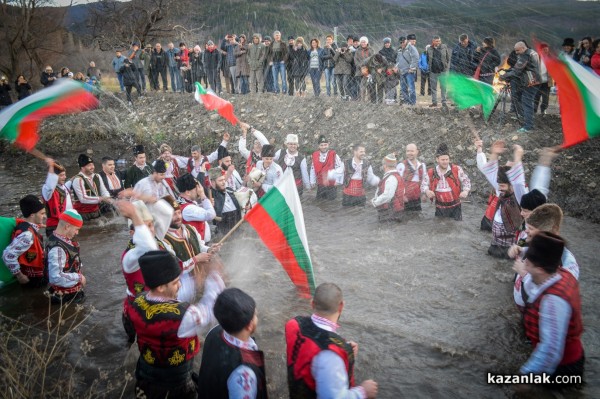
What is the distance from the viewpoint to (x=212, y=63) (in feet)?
53.6

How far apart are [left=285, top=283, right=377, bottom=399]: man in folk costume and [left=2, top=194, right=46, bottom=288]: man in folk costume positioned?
463cm

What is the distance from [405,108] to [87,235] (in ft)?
30.9

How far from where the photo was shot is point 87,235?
29.7ft

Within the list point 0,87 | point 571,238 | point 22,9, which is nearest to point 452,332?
point 571,238

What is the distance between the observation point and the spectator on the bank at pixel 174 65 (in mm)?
17562

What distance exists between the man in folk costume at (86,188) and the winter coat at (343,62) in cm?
799

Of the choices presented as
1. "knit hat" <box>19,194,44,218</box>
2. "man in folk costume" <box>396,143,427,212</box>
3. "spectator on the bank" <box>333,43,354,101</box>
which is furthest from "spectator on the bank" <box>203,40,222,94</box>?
"knit hat" <box>19,194,44,218</box>

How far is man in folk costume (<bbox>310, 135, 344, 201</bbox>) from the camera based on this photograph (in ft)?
31.8

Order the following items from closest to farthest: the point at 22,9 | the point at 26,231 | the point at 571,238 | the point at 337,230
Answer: the point at 26,231 < the point at 571,238 < the point at 337,230 < the point at 22,9

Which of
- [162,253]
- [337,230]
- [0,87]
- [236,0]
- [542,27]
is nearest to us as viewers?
[162,253]

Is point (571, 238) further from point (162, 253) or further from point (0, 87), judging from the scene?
point (0, 87)

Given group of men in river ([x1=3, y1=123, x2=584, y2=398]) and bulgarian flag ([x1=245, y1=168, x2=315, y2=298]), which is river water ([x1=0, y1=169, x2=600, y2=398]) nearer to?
group of men in river ([x1=3, y1=123, x2=584, y2=398])

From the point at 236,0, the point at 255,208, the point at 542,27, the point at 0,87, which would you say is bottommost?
the point at 255,208

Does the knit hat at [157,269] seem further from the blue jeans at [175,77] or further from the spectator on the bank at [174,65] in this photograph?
the blue jeans at [175,77]
